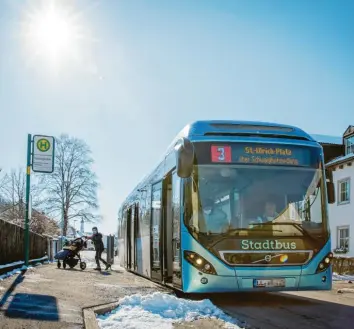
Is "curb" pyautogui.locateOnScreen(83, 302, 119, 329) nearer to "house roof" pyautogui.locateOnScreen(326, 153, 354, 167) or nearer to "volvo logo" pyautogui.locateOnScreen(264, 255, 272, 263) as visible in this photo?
"volvo logo" pyautogui.locateOnScreen(264, 255, 272, 263)

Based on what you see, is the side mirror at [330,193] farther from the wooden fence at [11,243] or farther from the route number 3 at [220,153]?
the wooden fence at [11,243]

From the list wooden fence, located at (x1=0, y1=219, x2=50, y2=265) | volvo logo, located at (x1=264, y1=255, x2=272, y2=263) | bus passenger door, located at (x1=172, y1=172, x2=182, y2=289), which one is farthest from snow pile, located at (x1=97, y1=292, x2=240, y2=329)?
wooden fence, located at (x1=0, y1=219, x2=50, y2=265)

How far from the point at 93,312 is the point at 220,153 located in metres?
3.95

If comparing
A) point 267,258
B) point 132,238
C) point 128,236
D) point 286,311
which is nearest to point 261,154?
point 267,258

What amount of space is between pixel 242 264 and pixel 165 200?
2.92m

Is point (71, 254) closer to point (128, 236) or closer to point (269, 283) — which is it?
point (128, 236)

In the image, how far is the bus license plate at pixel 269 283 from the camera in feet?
30.0

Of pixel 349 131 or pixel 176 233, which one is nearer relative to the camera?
pixel 176 233

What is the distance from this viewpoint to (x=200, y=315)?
766cm

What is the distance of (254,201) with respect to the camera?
952cm

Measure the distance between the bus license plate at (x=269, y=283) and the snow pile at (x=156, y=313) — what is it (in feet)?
3.47

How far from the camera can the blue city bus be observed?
361 inches

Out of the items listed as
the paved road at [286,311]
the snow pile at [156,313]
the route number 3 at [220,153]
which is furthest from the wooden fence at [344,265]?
the snow pile at [156,313]

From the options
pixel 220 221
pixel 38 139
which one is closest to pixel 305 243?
pixel 220 221
